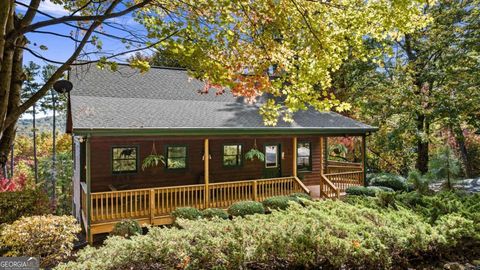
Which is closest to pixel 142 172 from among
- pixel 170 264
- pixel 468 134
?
pixel 170 264

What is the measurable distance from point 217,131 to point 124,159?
3.75 metres

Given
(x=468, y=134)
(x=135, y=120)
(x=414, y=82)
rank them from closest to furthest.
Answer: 1. (x=135, y=120)
2. (x=414, y=82)
3. (x=468, y=134)

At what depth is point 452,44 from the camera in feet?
58.6

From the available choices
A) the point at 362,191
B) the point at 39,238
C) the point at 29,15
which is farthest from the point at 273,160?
the point at 29,15

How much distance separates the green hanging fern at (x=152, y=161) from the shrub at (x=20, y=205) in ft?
10.8

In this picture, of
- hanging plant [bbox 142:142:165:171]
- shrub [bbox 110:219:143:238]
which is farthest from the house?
shrub [bbox 110:219:143:238]

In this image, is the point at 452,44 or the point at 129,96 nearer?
the point at 129,96

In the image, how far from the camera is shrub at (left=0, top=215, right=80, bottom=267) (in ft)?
21.1

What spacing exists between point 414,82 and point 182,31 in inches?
715

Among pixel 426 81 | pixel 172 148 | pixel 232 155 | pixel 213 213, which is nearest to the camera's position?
pixel 213 213

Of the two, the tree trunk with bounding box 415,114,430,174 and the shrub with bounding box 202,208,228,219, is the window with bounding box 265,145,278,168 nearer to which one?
the shrub with bounding box 202,208,228,219

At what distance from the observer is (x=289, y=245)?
17.7ft

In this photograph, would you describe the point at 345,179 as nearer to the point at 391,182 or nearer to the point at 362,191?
the point at 362,191

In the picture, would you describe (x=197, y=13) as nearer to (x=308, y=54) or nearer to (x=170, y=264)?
(x=308, y=54)
